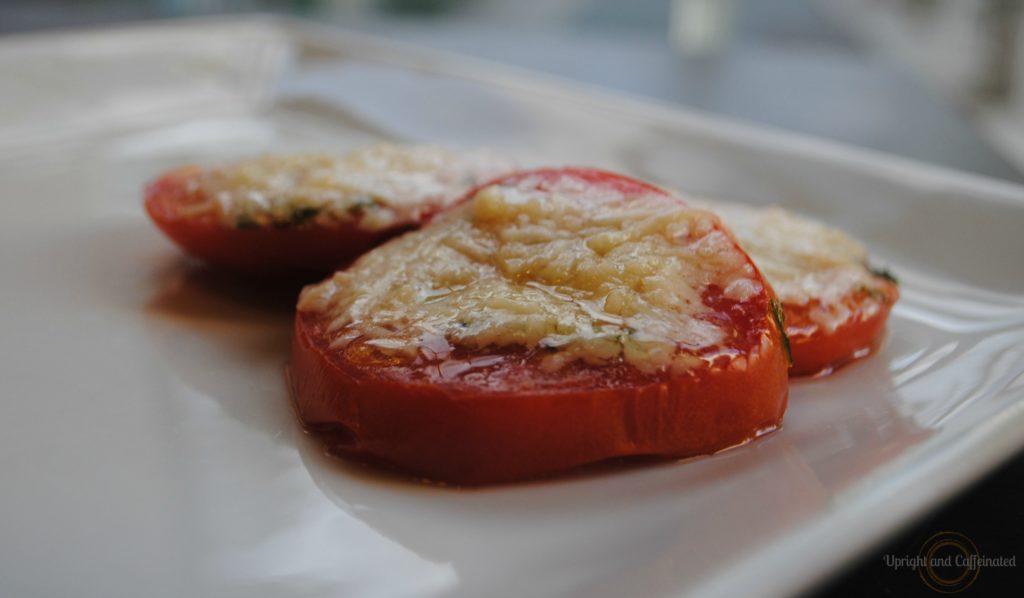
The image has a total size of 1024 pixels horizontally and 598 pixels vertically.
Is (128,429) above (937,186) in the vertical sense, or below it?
below

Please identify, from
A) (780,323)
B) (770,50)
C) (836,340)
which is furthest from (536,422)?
(770,50)

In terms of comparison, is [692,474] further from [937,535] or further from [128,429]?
[128,429]

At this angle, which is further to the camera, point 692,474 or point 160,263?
point 160,263

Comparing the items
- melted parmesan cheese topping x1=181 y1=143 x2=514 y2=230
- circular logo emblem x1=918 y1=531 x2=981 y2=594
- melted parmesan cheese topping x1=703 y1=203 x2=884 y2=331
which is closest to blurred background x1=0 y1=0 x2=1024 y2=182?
melted parmesan cheese topping x1=703 y1=203 x2=884 y2=331

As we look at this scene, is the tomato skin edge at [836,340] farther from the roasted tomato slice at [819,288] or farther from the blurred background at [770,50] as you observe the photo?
the blurred background at [770,50]

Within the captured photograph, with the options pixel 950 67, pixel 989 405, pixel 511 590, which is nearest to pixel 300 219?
pixel 511 590

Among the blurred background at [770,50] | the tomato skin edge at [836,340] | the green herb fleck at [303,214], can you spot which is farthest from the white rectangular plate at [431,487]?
the blurred background at [770,50]
